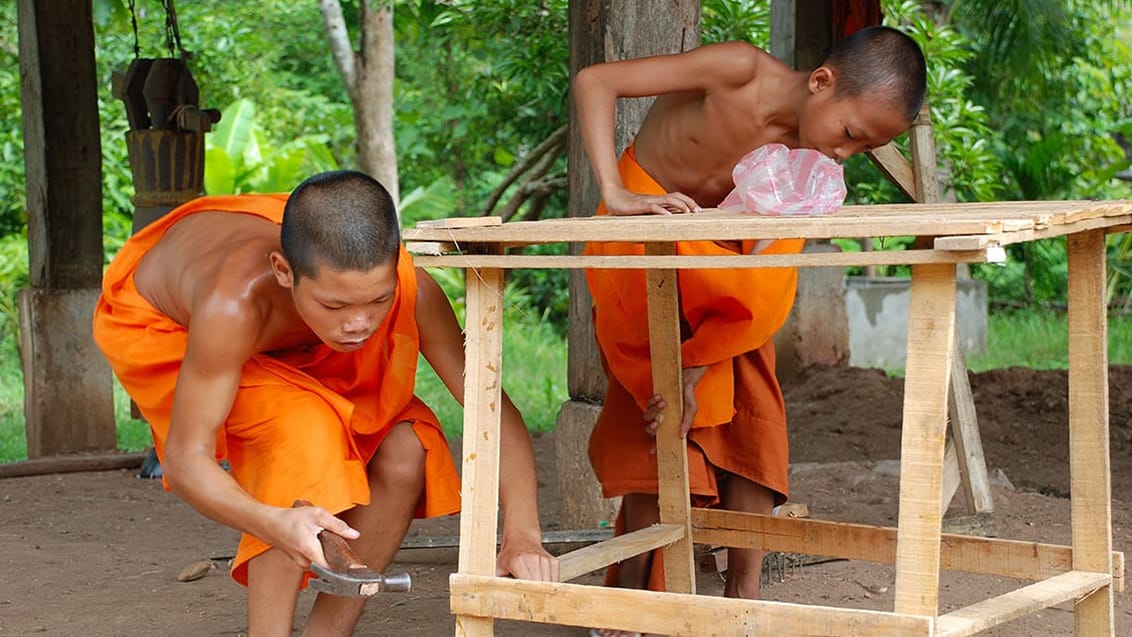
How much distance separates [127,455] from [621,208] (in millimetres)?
3321

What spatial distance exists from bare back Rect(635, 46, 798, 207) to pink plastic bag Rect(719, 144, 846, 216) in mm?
320

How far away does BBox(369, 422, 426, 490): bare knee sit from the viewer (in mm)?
2652

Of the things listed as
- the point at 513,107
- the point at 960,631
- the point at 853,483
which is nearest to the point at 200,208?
the point at 960,631

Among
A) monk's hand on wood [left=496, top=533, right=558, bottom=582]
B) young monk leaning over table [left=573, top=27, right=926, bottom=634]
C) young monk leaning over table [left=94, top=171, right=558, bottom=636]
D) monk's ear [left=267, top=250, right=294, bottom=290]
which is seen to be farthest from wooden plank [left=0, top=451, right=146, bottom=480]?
monk's hand on wood [left=496, top=533, right=558, bottom=582]

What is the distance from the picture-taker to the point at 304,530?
2.16 metres

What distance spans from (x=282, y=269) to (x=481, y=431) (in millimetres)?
463

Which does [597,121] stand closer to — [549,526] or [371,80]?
[549,526]

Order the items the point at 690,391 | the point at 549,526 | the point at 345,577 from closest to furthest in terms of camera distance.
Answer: the point at 345,577, the point at 690,391, the point at 549,526

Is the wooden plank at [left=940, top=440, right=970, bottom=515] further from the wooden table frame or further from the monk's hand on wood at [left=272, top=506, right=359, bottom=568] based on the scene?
the monk's hand on wood at [left=272, top=506, right=359, bottom=568]

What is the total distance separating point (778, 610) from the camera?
2.04m

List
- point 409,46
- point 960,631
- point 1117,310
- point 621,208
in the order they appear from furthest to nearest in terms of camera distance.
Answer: point 409,46 < point 1117,310 < point 621,208 < point 960,631

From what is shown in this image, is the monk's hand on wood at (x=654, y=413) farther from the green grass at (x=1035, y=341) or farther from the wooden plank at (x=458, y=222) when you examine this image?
the green grass at (x=1035, y=341)

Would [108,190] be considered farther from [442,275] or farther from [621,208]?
[621,208]

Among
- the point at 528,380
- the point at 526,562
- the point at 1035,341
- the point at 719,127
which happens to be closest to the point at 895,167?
the point at 719,127
